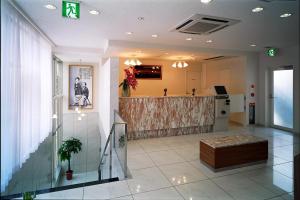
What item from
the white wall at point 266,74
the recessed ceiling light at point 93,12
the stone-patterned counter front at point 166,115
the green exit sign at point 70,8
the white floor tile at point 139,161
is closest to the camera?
the green exit sign at point 70,8

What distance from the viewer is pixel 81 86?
10.2 m

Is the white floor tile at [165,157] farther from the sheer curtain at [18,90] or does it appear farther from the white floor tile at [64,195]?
the sheer curtain at [18,90]

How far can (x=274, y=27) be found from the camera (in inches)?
159

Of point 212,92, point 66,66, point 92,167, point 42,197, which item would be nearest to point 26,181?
point 42,197

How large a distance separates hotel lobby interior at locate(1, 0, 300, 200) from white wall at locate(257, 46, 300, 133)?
0.03m

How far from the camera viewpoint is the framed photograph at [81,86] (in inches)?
394

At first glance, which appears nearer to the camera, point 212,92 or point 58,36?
point 58,36

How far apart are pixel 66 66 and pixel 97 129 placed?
388 centimetres

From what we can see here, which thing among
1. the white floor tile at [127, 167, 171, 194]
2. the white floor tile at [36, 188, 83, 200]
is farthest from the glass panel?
the white floor tile at [36, 188, 83, 200]

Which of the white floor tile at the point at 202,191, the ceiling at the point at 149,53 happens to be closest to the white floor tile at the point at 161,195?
the white floor tile at the point at 202,191

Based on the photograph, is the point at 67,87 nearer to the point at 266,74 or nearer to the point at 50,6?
the point at 50,6

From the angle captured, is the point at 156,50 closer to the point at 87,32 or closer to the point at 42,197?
the point at 87,32

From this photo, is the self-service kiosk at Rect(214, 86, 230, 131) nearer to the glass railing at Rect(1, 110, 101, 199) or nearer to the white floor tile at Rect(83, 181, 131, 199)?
the glass railing at Rect(1, 110, 101, 199)

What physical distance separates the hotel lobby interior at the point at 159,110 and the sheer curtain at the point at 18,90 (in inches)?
0.8
